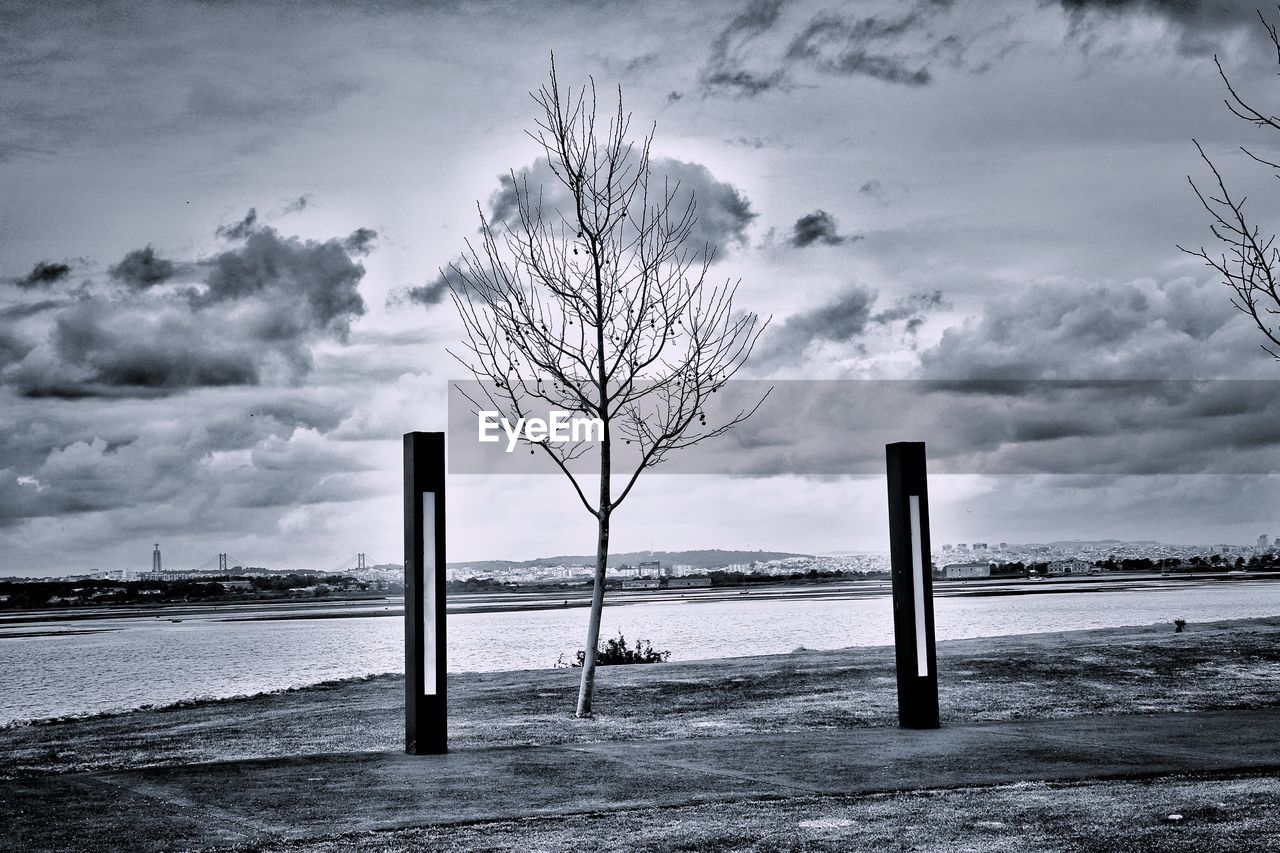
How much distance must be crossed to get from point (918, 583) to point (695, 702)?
10.4 feet

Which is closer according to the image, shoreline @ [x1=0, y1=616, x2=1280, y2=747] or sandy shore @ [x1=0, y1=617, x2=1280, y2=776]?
sandy shore @ [x1=0, y1=617, x2=1280, y2=776]

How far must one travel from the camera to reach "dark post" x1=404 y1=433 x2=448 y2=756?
866 centimetres

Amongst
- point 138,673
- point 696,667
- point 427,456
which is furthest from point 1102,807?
point 138,673

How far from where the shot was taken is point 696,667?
51.8ft

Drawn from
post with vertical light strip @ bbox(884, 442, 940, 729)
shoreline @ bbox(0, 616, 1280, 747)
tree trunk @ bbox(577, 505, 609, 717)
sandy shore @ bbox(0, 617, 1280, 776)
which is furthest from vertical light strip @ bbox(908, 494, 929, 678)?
tree trunk @ bbox(577, 505, 609, 717)

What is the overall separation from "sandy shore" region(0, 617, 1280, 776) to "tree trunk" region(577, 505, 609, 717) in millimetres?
193

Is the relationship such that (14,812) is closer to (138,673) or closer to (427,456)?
(427,456)

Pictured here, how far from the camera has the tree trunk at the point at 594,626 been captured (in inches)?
424

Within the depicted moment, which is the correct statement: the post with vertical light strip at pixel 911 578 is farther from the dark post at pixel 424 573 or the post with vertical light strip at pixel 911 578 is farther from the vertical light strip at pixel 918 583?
the dark post at pixel 424 573

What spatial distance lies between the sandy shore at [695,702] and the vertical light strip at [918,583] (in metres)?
0.90

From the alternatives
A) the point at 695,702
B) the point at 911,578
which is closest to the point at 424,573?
the point at 911,578

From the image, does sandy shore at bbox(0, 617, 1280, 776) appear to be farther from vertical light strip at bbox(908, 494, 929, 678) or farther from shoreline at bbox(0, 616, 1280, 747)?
vertical light strip at bbox(908, 494, 929, 678)

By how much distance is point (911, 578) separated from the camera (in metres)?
9.61

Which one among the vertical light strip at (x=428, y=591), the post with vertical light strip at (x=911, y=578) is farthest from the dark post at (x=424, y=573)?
the post with vertical light strip at (x=911, y=578)
